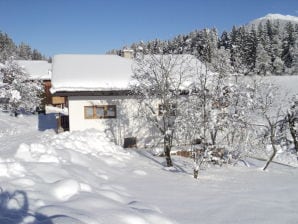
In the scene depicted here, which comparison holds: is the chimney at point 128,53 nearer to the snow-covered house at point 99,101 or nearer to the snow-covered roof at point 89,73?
the snow-covered roof at point 89,73

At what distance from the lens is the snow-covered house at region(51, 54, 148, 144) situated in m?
17.0

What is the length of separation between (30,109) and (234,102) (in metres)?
23.3

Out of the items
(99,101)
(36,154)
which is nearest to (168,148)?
(36,154)

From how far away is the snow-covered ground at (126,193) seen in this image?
5.01 metres

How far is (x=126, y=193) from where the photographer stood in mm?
7215

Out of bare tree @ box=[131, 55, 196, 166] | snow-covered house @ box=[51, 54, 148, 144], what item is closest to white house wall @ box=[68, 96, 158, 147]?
snow-covered house @ box=[51, 54, 148, 144]

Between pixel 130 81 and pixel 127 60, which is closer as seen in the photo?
pixel 130 81

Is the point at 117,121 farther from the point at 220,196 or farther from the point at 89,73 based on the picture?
the point at 220,196

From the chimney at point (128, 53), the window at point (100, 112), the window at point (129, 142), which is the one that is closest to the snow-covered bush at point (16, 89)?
the chimney at point (128, 53)

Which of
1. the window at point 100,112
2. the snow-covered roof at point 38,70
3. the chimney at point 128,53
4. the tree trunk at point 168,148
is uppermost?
the snow-covered roof at point 38,70

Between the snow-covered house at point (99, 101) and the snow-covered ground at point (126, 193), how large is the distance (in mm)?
4576

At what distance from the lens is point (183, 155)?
621 inches

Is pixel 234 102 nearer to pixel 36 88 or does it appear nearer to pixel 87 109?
pixel 87 109

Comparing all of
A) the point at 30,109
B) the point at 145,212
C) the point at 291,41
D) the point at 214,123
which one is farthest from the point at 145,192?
the point at 291,41
